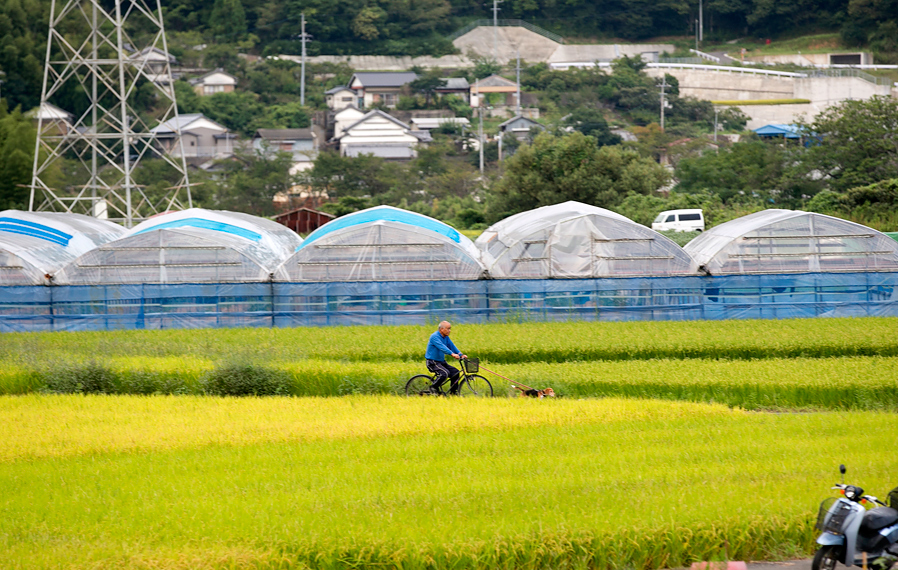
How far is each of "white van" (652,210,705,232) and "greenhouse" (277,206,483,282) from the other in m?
16.5

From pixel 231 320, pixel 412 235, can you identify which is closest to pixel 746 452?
pixel 412 235

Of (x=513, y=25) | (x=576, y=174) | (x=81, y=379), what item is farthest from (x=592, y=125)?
(x=81, y=379)

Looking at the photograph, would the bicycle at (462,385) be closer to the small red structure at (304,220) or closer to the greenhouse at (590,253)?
the greenhouse at (590,253)

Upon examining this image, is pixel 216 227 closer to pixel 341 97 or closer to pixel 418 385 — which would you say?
pixel 418 385

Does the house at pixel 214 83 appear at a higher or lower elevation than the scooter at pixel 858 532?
higher

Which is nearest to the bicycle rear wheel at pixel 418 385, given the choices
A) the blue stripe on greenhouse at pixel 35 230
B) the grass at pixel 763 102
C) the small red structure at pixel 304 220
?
the blue stripe on greenhouse at pixel 35 230

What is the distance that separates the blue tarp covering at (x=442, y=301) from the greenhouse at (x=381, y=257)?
1.03ft

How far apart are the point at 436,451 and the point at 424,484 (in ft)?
4.63

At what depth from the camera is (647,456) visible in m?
9.67

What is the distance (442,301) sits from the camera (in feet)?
69.9

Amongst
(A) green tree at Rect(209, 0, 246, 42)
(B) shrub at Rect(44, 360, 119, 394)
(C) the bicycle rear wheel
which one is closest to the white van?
(C) the bicycle rear wheel

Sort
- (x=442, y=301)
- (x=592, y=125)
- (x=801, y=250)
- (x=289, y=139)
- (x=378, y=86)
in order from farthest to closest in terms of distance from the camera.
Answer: (x=378, y=86), (x=289, y=139), (x=592, y=125), (x=801, y=250), (x=442, y=301)

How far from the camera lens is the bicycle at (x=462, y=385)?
14047 mm

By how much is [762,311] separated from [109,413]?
14.7 metres
